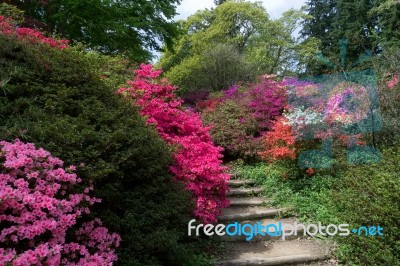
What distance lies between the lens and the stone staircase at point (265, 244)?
13.5ft

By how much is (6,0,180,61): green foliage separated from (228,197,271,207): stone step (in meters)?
5.53

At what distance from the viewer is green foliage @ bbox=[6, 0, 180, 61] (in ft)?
28.6

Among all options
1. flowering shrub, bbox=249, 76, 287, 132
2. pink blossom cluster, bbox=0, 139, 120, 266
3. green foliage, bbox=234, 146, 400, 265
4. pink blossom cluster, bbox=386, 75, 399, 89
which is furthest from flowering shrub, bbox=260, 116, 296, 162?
pink blossom cluster, bbox=0, 139, 120, 266

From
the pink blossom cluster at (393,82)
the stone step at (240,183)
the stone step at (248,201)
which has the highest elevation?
the pink blossom cluster at (393,82)

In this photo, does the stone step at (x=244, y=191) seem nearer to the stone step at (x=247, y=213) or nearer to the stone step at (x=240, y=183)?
the stone step at (x=240, y=183)

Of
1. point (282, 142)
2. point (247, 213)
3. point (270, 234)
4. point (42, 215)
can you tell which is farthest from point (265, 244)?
point (42, 215)

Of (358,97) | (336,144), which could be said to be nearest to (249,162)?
(336,144)

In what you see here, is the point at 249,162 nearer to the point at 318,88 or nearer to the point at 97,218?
the point at 318,88

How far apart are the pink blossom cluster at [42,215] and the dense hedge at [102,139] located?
8.7 inches

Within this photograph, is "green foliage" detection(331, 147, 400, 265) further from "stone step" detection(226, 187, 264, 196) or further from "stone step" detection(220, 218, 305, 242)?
"stone step" detection(226, 187, 264, 196)

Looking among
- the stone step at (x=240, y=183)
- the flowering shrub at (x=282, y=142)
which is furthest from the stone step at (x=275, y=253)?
the stone step at (x=240, y=183)

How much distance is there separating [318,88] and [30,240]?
24.1 feet

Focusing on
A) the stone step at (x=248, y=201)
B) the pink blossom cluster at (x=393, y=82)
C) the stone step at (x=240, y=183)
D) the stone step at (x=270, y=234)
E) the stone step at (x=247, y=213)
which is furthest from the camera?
the stone step at (x=240, y=183)

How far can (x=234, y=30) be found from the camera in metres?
19.6
